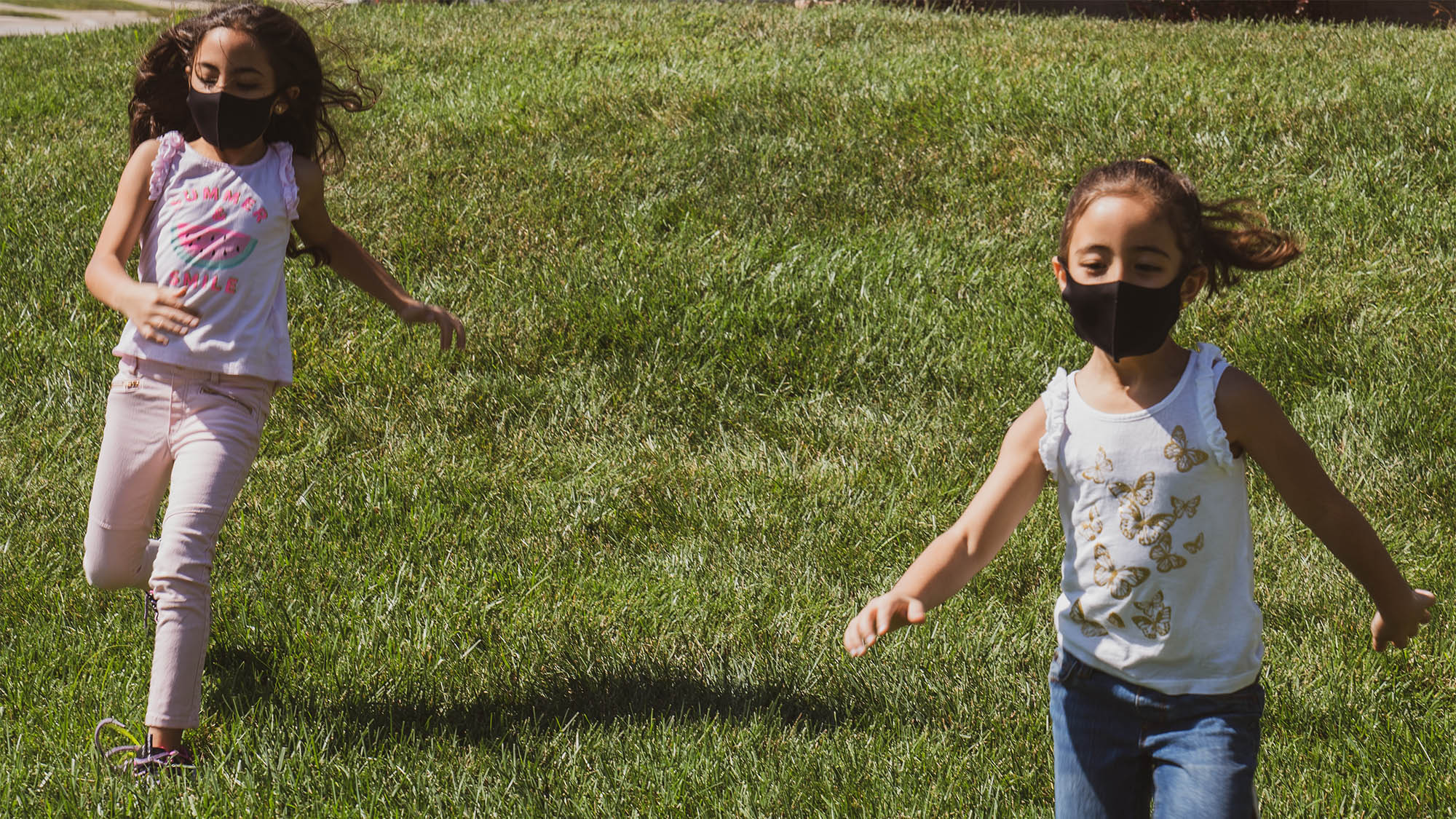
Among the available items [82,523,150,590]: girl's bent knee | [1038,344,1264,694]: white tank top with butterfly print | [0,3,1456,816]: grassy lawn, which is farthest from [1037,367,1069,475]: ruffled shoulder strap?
[82,523,150,590]: girl's bent knee

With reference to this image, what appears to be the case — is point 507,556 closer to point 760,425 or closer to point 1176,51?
point 760,425

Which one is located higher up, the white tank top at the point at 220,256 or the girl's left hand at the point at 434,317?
the white tank top at the point at 220,256

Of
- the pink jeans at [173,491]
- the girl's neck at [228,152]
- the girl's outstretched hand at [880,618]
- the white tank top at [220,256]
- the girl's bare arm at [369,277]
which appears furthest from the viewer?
the girl's bare arm at [369,277]

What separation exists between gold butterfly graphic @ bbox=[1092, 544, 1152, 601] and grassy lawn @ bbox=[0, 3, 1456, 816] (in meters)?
0.77

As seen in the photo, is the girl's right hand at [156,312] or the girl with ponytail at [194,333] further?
the girl with ponytail at [194,333]

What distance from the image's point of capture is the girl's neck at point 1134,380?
2178mm

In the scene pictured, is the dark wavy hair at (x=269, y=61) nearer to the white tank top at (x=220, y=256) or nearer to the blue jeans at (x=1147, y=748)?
the white tank top at (x=220, y=256)

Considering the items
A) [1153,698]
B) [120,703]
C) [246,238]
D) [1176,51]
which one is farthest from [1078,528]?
[1176,51]

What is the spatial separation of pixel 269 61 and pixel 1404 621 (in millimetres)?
2808

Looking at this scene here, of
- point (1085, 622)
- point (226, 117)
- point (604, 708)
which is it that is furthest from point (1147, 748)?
point (226, 117)

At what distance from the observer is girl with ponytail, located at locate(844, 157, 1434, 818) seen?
2088 millimetres

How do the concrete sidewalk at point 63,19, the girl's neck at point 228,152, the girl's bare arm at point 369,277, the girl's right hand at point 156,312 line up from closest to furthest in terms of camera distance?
the girl's right hand at point 156,312
the girl's neck at point 228,152
the girl's bare arm at point 369,277
the concrete sidewalk at point 63,19

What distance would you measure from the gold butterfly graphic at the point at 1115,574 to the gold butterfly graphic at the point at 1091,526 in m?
0.02

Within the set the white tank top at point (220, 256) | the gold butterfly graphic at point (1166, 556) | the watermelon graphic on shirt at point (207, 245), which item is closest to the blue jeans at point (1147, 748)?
the gold butterfly graphic at point (1166, 556)
